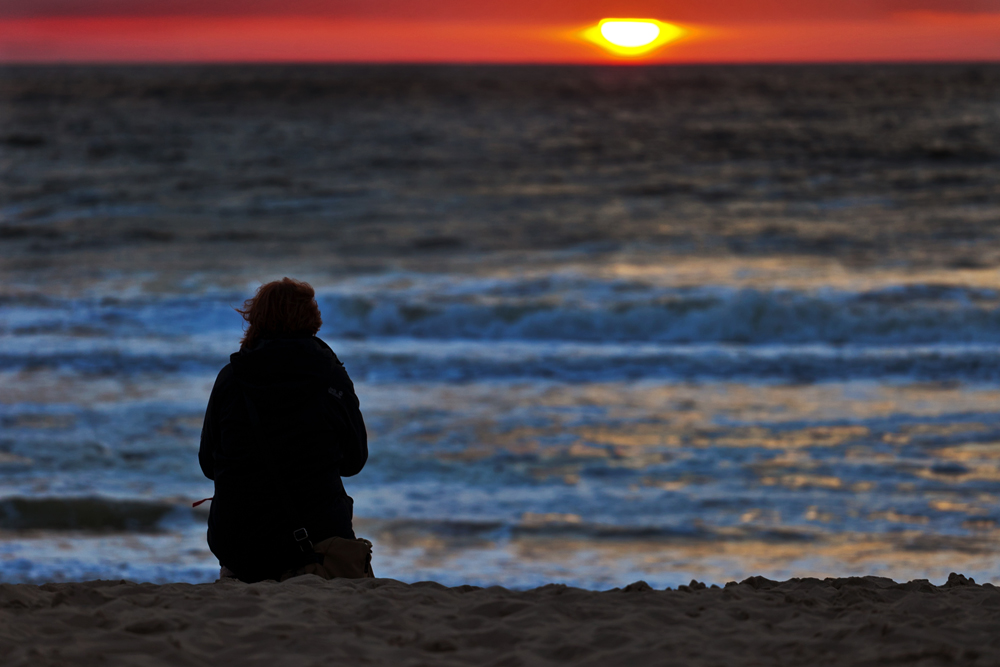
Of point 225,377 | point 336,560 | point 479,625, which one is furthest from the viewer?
point 336,560

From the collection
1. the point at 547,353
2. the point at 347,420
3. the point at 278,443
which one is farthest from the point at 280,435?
the point at 547,353

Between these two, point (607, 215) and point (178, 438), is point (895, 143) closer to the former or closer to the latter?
point (607, 215)

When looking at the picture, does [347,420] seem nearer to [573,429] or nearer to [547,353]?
[573,429]

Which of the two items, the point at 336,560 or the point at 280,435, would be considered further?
the point at 336,560

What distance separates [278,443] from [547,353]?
8413mm

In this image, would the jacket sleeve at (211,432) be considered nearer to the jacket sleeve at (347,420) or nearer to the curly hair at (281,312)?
the curly hair at (281,312)

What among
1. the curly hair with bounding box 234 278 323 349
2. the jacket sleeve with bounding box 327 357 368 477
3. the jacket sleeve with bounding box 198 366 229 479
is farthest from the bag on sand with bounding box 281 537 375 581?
the curly hair with bounding box 234 278 323 349

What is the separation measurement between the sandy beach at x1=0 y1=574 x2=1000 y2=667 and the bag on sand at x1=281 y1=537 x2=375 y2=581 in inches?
1.8

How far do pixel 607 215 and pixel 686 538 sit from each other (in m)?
17.1

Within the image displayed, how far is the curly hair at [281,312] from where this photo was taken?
380 centimetres

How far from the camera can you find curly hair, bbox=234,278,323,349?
12.5ft

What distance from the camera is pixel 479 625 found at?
368cm

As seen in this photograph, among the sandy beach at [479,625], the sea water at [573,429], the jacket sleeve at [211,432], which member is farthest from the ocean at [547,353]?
the jacket sleeve at [211,432]

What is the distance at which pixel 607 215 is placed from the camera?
75.6 feet
